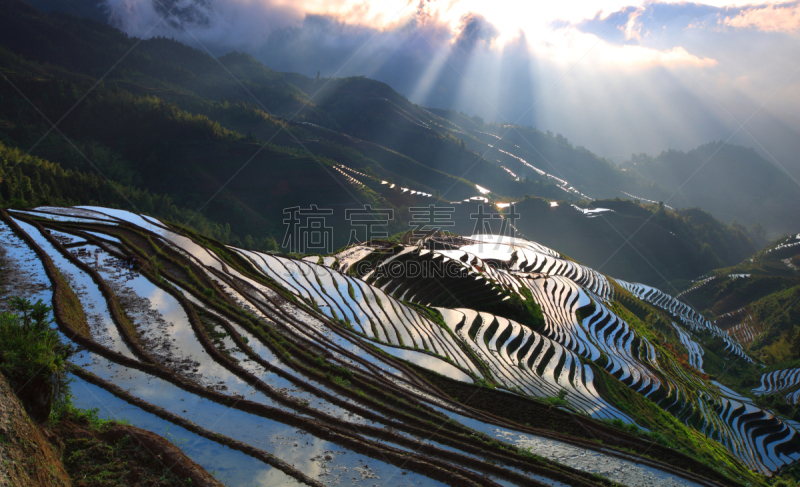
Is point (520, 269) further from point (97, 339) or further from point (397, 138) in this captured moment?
point (397, 138)

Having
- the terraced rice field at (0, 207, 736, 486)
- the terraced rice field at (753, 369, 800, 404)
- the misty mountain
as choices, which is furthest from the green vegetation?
the misty mountain

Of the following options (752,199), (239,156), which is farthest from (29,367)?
(752,199)

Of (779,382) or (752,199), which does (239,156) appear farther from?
(752,199)

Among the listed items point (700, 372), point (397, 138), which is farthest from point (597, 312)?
point (397, 138)

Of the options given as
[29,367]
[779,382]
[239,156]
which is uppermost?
[239,156]

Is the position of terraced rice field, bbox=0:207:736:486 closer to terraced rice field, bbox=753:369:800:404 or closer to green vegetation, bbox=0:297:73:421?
green vegetation, bbox=0:297:73:421

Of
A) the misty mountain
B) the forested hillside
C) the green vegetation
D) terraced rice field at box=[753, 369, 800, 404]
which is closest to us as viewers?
the green vegetation

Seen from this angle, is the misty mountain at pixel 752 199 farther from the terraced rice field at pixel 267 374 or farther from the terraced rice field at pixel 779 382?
the terraced rice field at pixel 267 374

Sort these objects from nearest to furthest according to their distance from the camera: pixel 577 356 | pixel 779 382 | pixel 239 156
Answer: pixel 577 356, pixel 779 382, pixel 239 156
